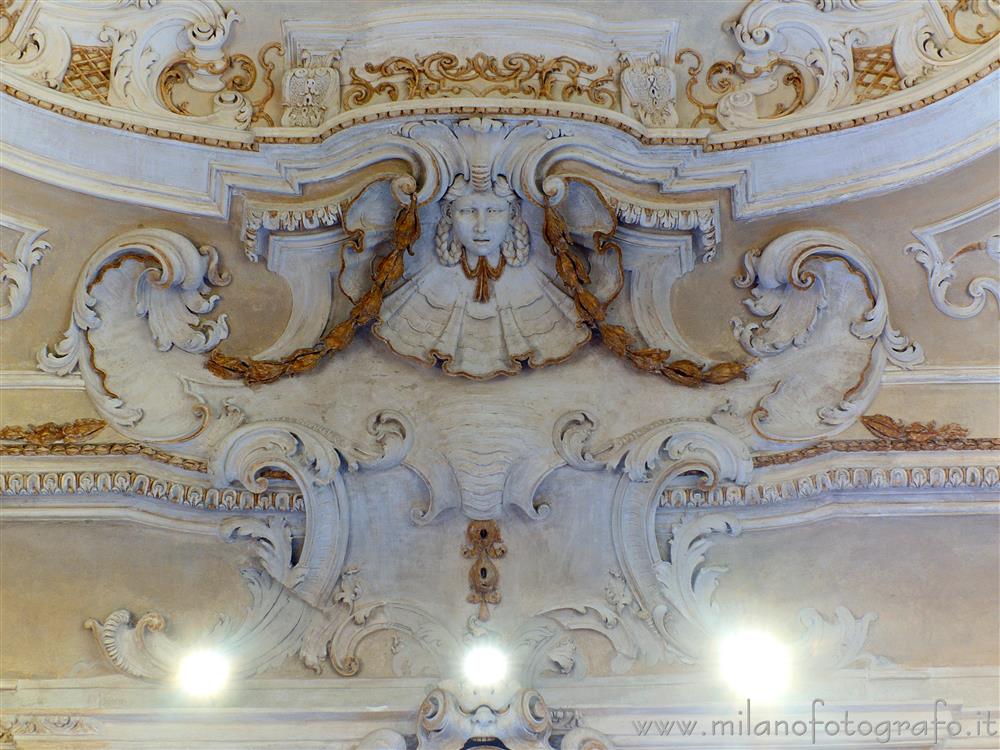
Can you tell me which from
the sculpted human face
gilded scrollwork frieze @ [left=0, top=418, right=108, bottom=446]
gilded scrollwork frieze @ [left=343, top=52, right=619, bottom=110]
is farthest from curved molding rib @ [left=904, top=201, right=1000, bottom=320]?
gilded scrollwork frieze @ [left=0, top=418, right=108, bottom=446]

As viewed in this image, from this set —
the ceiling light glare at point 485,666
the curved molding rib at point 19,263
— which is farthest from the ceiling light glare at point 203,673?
the curved molding rib at point 19,263

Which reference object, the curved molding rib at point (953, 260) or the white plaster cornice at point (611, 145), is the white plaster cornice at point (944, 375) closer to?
the curved molding rib at point (953, 260)

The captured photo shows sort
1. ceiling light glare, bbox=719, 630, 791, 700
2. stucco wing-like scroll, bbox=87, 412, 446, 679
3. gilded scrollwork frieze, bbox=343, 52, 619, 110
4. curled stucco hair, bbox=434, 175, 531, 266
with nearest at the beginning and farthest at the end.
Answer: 1. ceiling light glare, bbox=719, 630, 791, 700
2. stucco wing-like scroll, bbox=87, 412, 446, 679
3. curled stucco hair, bbox=434, 175, 531, 266
4. gilded scrollwork frieze, bbox=343, 52, 619, 110

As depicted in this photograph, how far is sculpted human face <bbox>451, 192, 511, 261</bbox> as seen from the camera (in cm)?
652

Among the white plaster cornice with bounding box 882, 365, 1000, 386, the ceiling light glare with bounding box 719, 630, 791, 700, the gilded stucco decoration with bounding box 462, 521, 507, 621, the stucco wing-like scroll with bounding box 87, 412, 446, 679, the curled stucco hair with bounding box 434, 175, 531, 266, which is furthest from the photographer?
the curled stucco hair with bounding box 434, 175, 531, 266

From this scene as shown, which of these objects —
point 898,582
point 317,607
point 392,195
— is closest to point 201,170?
point 392,195

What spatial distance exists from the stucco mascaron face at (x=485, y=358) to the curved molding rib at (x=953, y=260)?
2 centimetres

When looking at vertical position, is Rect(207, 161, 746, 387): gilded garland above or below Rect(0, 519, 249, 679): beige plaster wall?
above

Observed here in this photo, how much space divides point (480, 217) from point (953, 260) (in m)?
2.12

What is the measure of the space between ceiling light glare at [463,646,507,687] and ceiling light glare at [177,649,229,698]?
100cm

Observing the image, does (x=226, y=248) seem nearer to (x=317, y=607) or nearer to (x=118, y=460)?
(x=118, y=460)

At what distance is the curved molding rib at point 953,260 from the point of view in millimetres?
6535

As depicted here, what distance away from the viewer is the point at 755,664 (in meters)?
6.01

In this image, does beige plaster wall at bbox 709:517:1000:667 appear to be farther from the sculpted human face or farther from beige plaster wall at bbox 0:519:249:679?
beige plaster wall at bbox 0:519:249:679
